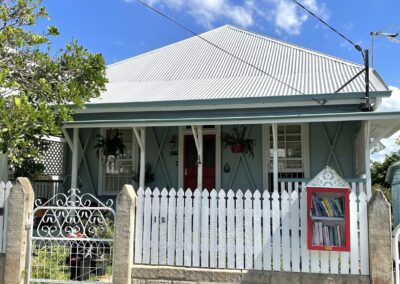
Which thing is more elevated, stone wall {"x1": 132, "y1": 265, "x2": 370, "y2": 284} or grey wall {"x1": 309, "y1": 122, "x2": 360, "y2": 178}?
grey wall {"x1": 309, "y1": 122, "x2": 360, "y2": 178}

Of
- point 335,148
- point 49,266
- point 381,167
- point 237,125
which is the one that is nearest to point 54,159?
point 237,125

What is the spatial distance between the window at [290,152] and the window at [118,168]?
396 centimetres

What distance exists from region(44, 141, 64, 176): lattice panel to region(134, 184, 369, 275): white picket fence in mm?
7584

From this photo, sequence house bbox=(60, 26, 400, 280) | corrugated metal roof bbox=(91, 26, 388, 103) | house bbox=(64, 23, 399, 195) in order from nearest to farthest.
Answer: house bbox=(60, 26, 400, 280), house bbox=(64, 23, 399, 195), corrugated metal roof bbox=(91, 26, 388, 103)

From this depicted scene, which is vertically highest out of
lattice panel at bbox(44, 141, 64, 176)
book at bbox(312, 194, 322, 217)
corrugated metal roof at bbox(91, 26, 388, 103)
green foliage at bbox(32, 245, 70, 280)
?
corrugated metal roof at bbox(91, 26, 388, 103)

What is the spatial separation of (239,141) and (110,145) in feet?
12.2

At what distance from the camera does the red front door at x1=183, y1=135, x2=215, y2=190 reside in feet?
38.0

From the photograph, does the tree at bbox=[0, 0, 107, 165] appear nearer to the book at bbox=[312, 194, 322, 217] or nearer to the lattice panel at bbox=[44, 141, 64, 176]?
the book at bbox=[312, 194, 322, 217]

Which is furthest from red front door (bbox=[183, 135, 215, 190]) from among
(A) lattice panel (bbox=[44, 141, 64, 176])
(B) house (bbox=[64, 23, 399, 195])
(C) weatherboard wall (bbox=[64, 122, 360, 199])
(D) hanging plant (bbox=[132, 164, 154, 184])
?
(A) lattice panel (bbox=[44, 141, 64, 176])

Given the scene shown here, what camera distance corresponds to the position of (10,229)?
19.8 ft

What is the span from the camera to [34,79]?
698cm

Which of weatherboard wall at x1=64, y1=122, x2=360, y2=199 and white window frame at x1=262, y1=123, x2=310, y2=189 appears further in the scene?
white window frame at x1=262, y1=123, x2=310, y2=189

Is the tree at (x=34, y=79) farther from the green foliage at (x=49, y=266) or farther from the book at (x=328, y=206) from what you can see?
the book at (x=328, y=206)

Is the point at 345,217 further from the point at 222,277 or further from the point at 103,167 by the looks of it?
the point at 103,167
